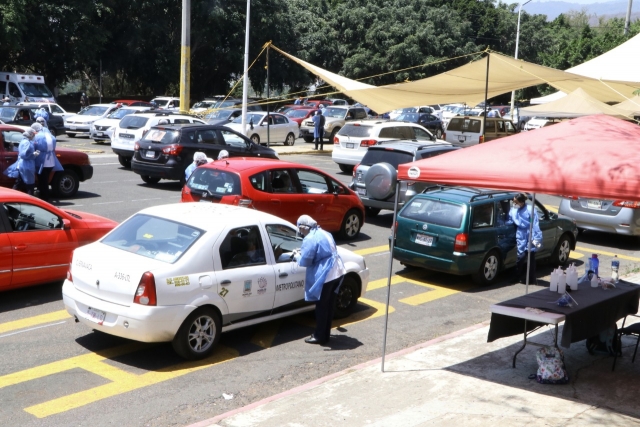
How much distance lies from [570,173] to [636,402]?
2486 millimetres

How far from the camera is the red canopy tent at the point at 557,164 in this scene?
6844 mm

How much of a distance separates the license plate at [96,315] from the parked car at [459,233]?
5.63 m

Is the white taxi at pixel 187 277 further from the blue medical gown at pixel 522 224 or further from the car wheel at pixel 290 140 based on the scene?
the car wheel at pixel 290 140

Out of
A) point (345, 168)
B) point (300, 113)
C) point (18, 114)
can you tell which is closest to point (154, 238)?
point (345, 168)

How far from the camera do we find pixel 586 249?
54.1 feet

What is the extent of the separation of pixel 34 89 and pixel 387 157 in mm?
27732

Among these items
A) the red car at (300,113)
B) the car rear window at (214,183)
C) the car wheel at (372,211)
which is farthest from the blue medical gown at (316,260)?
the red car at (300,113)

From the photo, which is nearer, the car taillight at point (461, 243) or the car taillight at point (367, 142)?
the car taillight at point (461, 243)

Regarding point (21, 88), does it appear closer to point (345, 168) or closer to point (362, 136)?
point (345, 168)

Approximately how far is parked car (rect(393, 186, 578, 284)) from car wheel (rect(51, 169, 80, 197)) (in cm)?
906

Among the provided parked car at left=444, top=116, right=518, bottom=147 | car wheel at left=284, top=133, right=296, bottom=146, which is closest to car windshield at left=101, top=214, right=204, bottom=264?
parked car at left=444, top=116, right=518, bottom=147

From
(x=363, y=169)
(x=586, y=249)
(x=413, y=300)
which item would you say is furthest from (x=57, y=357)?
(x=586, y=249)

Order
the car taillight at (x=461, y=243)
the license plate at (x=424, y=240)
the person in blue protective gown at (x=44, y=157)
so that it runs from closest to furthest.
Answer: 1. the car taillight at (x=461, y=243)
2. the license plate at (x=424, y=240)
3. the person in blue protective gown at (x=44, y=157)

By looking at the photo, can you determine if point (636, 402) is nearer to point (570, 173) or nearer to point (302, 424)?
point (570, 173)
